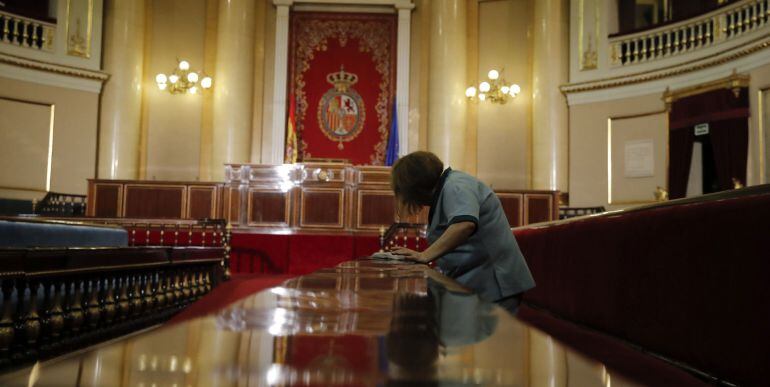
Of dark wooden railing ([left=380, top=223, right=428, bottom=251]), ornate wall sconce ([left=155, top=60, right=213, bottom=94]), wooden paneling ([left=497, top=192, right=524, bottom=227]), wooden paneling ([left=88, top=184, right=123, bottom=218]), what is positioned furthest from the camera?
ornate wall sconce ([left=155, top=60, right=213, bottom=94])

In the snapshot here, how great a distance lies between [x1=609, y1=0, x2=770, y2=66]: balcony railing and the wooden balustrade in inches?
351

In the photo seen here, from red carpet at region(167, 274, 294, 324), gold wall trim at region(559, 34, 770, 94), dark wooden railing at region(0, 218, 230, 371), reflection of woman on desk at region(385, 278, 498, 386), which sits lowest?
red carpet at region(167, 274, 294, 324)

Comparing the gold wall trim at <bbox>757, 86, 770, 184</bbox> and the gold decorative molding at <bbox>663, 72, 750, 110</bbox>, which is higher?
the gold decorative molding at <bbox>663, 72, 750, 110</bbox>

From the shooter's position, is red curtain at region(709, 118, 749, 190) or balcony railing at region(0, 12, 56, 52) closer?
red curtain at region(709, 118, 749, 190)

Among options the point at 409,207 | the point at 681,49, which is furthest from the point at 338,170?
the point at 409,207

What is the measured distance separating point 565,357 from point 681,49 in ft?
36.4

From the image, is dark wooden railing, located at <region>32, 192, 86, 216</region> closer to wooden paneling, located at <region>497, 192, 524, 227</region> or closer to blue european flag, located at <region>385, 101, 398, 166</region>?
blue european flag, located at <region>385, 101, 398, 166</region>

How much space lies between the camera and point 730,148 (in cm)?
908

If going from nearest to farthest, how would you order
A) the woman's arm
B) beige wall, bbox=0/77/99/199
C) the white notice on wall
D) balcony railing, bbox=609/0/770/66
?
the woman's arm
balcony railing, bbox=609/0/770/66
beige wall, bbox=0/77/99/199
the white notice on wall

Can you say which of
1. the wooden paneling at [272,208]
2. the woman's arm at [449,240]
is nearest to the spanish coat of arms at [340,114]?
the wooden paneling at [272,208]

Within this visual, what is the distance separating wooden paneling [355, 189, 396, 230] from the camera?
9.70 meters

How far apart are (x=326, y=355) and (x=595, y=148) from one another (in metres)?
11.2

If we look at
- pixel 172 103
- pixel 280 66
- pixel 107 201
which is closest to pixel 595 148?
pixel 280 66

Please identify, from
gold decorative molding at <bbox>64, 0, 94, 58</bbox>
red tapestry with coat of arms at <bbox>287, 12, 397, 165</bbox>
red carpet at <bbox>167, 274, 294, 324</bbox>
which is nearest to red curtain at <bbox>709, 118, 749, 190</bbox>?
red tapestry with coat of arms at <bbox>287, 12, 397, 165</bbox>
